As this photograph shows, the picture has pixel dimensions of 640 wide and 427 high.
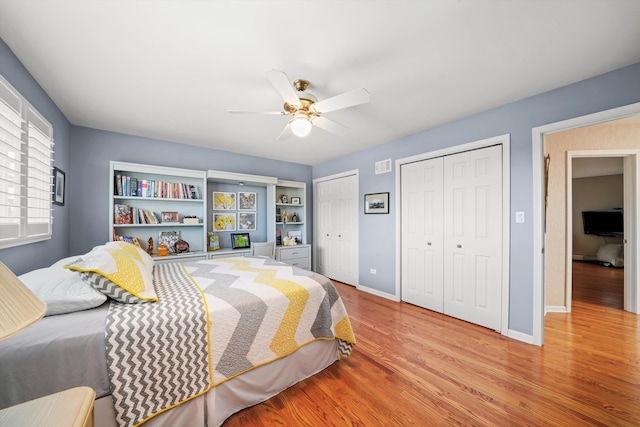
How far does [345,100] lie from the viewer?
5.77 feet

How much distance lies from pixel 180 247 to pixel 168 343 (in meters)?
2.51

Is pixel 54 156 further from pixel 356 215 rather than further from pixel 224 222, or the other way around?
pixel 356 215

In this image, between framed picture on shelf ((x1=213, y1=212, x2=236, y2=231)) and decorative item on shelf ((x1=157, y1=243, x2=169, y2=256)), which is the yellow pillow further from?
framed picture on shelf ((x1=213, y1=212, x2=236, y2=231))

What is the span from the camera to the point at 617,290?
3.69 m

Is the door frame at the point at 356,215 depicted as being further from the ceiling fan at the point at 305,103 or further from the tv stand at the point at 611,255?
the tv stand at the point at 611,255

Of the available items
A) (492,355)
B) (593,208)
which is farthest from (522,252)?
(593,208)

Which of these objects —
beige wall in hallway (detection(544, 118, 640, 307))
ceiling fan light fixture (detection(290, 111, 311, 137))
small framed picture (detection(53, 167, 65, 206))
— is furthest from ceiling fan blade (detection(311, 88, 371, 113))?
beige wall in hallway (detection(544, 118, 640, 307))

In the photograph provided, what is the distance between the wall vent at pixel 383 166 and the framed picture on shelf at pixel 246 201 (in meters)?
2.26

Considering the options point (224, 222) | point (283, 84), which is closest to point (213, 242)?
point (224, 222)

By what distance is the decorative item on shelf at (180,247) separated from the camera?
3365mm

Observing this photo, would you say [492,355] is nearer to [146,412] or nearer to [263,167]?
[146,412]

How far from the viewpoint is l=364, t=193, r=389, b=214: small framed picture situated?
3604 millimetres

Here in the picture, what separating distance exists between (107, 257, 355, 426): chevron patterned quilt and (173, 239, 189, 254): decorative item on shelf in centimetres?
148

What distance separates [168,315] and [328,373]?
1.28m
